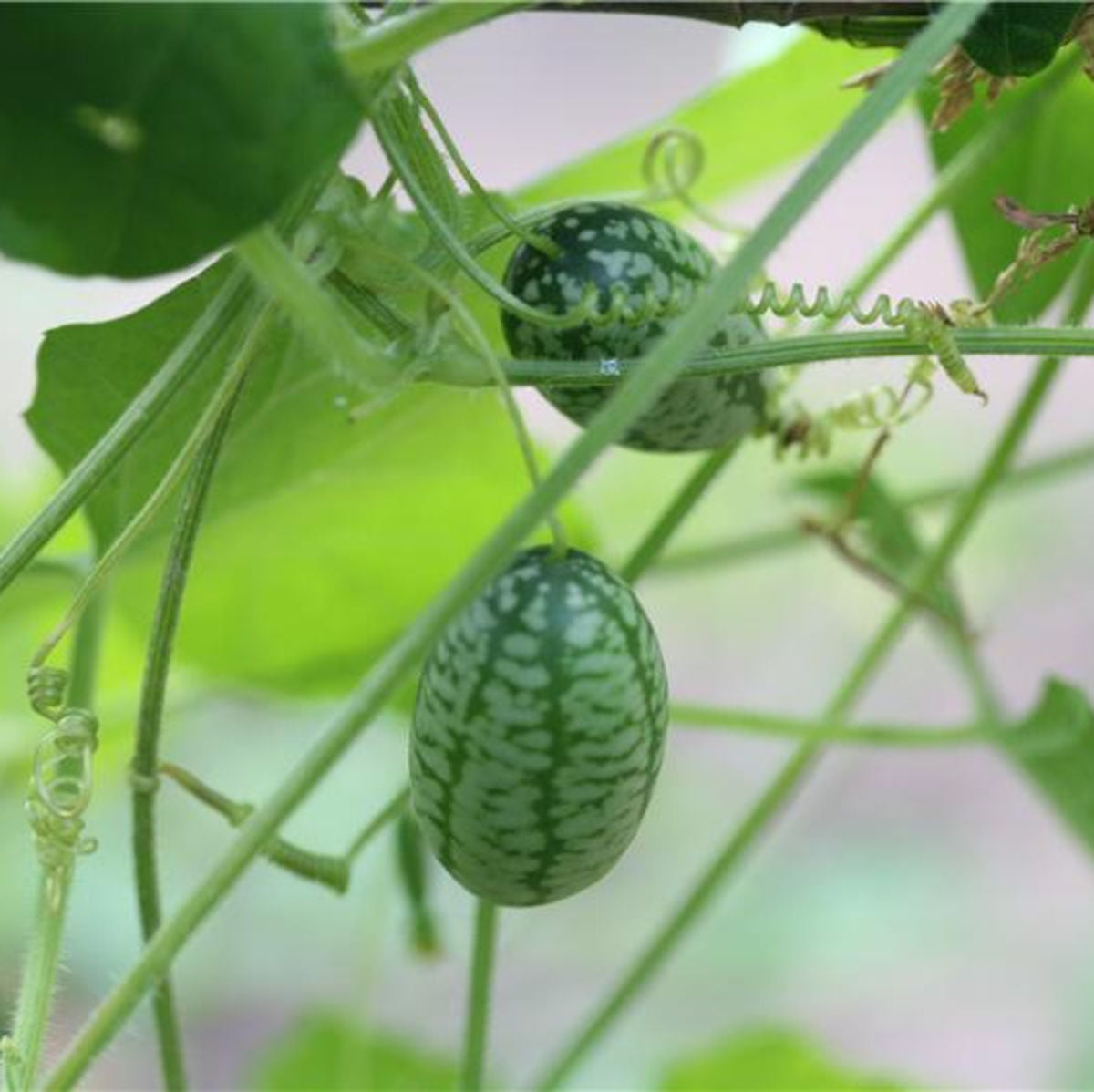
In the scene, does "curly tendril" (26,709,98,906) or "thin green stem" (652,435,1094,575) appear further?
"thin green stem" (652,435,1094,575)

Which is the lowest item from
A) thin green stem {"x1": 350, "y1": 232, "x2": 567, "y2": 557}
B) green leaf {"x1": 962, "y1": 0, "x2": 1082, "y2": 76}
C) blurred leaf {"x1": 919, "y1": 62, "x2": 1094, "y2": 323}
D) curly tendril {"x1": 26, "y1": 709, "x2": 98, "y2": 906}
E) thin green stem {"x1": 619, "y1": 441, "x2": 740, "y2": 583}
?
curly tendril {"x1": 26, "y1": 709, "x2": 98, "y2": 906}

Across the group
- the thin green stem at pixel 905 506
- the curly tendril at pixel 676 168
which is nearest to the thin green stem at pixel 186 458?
the curly tendril at pixel 676 168

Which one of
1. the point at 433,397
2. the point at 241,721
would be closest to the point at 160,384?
the point at 433,397

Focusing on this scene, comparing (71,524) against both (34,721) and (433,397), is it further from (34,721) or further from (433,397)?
(433,397)

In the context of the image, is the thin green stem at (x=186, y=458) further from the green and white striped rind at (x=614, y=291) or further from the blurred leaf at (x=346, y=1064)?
the blurred leaf at (x=346, y=1064)

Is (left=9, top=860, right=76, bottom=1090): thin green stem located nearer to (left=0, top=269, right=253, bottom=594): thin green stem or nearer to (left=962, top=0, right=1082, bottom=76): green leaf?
(left=0, top=269, right=253, bottom=594): thin green stem

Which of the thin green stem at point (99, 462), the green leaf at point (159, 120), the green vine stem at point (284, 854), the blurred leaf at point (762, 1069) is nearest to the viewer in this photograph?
the green leaf at point (159, 120)

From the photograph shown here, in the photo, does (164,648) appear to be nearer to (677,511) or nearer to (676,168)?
(677,511)

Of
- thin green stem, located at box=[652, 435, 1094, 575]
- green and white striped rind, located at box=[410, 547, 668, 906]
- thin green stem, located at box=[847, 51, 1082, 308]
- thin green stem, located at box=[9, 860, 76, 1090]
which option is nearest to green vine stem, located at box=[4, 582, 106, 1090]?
thin green stem, located at box=[9, 860, 76, 1090]
